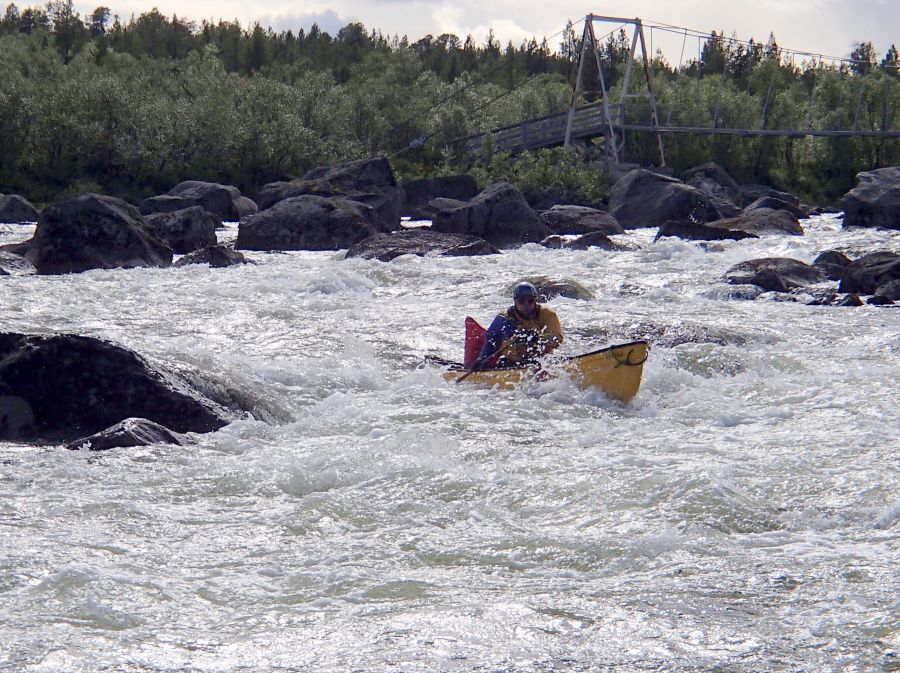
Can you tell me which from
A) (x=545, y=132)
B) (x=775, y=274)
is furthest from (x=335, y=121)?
(x=775, y=274)

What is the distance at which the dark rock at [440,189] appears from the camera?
30.3m

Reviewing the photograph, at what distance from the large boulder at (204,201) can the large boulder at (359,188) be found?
0.93 m

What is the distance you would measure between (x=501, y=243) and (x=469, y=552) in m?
15.9

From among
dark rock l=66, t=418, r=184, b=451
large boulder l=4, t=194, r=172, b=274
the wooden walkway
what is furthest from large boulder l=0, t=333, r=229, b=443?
the wooden walkway

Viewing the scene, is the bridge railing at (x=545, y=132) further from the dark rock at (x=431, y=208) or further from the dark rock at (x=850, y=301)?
the dark rock at (x=850, y=301)

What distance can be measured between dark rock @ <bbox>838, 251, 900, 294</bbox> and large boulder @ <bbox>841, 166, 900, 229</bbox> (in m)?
8.32

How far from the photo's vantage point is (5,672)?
4117 mm

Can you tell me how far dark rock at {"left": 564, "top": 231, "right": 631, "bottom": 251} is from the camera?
20.2m

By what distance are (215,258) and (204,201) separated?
9284 millimetres

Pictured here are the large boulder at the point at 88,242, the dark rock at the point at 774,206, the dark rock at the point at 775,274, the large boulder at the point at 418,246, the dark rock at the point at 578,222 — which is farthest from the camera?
the dark rock at the point at 774,206

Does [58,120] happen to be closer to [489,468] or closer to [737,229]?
[737,229]

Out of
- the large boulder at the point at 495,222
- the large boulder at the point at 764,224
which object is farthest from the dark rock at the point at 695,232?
the large boulder at the point at 495,222

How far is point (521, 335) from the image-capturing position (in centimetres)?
972

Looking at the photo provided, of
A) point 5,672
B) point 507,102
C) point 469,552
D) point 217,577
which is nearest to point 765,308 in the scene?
point 469,552
